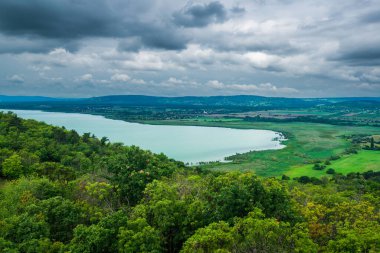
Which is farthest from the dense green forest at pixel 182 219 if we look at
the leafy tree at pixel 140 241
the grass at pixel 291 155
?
the grass at pixel 291 155

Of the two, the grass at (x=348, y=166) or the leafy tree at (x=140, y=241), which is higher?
the leafy tree at (x=140, y=241)

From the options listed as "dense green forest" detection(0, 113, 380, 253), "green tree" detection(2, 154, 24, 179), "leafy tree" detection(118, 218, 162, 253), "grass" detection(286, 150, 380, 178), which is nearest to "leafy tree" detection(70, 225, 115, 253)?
"dense green forest" detection(0, 113, 380, 253)

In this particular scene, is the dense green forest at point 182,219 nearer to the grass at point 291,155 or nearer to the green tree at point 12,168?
the green tree at point 12,168

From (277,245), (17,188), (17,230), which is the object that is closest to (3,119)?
(17,188)

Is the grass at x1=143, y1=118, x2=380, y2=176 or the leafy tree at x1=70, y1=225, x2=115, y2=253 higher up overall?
the leafy tree at x1=70, y1=225, x2=115, y2=253

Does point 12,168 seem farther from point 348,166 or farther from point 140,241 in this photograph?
point 348,166

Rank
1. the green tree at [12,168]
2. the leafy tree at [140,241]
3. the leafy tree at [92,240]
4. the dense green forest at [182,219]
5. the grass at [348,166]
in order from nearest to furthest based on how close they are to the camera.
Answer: the dense green forest at [182,219], the leafy tree at [140,241], the leafy tree at [92,240], the green tree at [12,168], the grass at [348,166]

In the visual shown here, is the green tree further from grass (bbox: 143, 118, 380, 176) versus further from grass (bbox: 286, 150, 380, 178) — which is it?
grass (bbox: 286, 150, 380, 178)

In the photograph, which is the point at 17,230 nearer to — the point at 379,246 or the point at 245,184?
the point at 245,184
